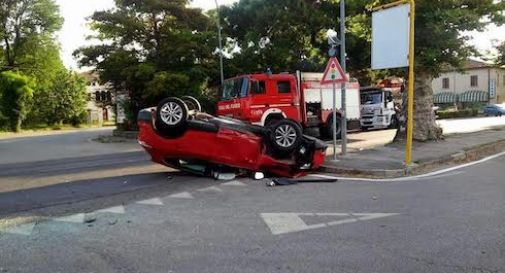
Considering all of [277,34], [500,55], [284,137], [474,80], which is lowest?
[284,137]

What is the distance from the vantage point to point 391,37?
12.4 m

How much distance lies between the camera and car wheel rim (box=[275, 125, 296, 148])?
1145 cm

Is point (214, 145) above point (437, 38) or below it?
below

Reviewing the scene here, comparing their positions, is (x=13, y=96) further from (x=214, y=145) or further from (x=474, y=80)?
(x=474, y=80)

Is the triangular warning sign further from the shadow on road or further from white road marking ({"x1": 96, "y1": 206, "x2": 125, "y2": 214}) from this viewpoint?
white road marking ({"x1": 96, "y1": 206, "x2": 125, "y2": 214})

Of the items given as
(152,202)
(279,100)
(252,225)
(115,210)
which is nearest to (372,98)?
(279,100)

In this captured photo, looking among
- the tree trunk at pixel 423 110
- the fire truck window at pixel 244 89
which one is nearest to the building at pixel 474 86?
the tree trunk at pixel 423 110

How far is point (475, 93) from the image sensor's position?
230 feet

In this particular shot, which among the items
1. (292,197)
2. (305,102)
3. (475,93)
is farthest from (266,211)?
(475,93)

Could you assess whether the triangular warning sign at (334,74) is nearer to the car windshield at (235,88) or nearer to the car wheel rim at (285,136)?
the car wheel rim at (285,136)

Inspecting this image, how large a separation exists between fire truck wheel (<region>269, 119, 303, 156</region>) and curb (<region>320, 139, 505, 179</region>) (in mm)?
1105

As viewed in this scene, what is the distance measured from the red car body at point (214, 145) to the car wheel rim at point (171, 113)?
260mm

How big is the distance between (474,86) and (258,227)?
230ft

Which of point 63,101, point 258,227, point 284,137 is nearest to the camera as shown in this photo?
point 258,227
